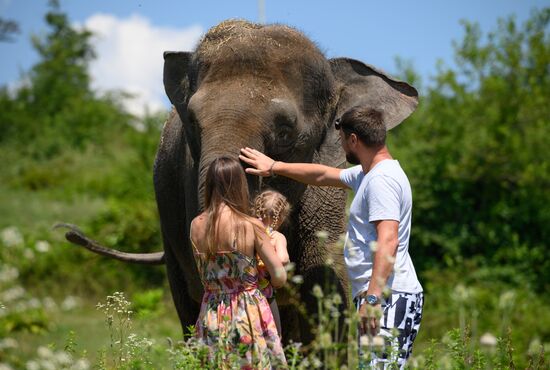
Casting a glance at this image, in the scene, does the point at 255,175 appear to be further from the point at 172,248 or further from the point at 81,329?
the point at 81,329

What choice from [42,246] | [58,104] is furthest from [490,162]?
[58,104]

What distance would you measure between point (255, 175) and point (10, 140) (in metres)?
39.8

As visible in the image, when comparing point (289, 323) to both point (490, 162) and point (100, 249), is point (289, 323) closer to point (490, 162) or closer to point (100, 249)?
point (100, 249)

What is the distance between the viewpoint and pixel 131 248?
1930 cm

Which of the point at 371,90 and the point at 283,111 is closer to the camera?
the point at 283,111

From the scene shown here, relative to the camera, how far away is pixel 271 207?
18.0ft

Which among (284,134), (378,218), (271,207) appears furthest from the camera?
(284,134)

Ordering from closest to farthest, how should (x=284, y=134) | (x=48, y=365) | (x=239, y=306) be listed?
(x=48, y=365)
(x=239, y=306)
(x=284, y=134)

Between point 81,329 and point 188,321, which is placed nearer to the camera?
point 188,321

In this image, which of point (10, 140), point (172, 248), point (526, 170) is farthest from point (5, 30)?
point (172, 248)

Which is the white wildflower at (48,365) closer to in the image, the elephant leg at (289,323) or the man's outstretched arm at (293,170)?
the man's outstretched arm at (293,170)

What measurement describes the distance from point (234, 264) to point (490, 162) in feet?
42.3

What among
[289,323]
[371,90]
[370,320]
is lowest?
[289,323]

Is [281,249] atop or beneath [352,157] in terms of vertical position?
beneath
